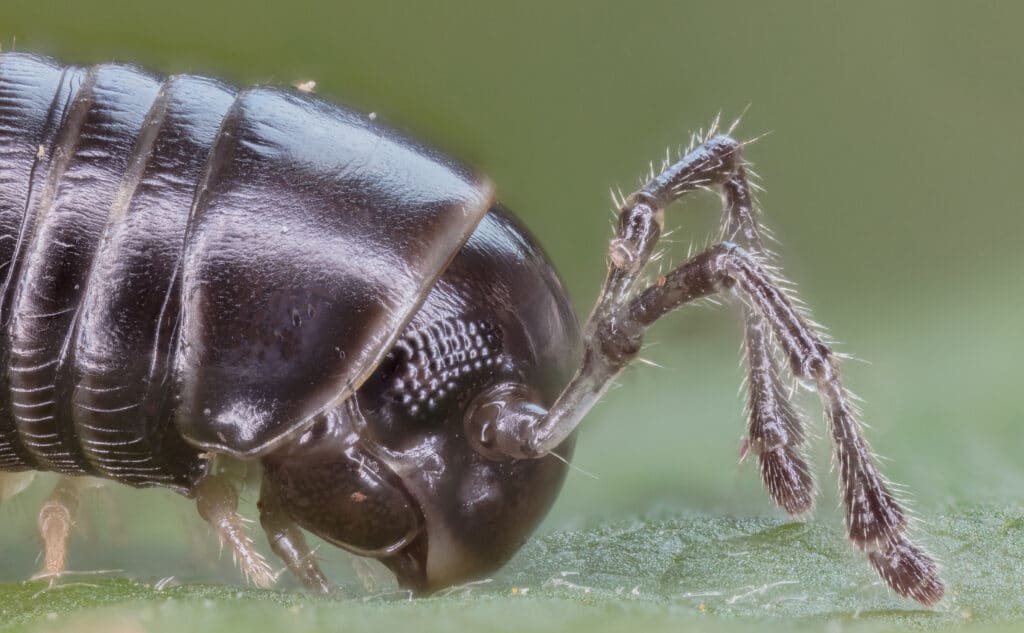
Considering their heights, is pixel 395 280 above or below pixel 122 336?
above

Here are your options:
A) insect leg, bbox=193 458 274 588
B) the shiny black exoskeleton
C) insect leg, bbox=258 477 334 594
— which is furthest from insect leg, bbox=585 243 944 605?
insect leg, bbox=193 458 274 588

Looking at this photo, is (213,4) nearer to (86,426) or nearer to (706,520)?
(86,426)

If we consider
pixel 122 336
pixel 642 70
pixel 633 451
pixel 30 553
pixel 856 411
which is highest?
pixel 642 70

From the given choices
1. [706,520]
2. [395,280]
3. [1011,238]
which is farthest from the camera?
[1011,238]

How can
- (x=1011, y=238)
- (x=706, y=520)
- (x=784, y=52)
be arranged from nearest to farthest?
(x=706, y=520) → (x=1011, y=238) → (x=784, y=52)

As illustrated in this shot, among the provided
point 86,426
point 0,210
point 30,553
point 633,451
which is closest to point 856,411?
point 633,451

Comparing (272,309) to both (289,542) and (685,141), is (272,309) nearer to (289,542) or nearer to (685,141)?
(289,542)

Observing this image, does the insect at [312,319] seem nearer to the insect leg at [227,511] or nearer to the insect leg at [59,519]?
the insect leg at [227,511]

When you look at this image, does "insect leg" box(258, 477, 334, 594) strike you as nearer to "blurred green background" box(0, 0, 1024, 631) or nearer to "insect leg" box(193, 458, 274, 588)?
"insect leg" box(193, 458, 274, 588)

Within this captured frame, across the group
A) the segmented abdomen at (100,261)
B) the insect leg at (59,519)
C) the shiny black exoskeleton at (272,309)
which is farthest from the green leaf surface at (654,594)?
the insect leg at (59,519)
